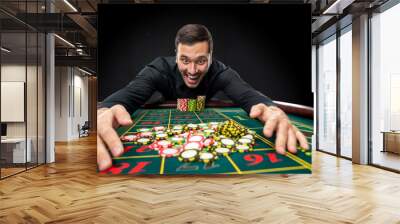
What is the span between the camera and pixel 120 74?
16.1 ft

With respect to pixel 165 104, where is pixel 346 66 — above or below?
above

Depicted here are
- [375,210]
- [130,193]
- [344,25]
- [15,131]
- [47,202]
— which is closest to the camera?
[375,210]

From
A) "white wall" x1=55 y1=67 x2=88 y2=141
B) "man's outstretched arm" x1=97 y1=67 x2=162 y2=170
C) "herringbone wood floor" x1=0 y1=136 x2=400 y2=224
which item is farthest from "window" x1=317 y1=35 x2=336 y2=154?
"white wall" x1=55 y1=67 x2=88 y2=141

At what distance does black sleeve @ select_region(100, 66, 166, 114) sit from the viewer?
4.87 m

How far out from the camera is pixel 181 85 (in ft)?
16.4

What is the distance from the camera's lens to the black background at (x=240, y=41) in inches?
193

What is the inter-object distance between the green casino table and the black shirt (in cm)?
19

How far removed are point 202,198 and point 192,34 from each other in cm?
218

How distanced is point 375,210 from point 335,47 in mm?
5618

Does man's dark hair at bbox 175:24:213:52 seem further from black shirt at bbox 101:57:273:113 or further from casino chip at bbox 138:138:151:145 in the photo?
casino chip at bbox 138:138:151:145

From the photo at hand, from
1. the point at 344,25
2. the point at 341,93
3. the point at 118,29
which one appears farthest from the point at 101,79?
the point at 341,93

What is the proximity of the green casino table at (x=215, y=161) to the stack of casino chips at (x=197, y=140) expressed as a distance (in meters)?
0.05

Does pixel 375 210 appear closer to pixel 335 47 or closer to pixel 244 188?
pixel 244 188

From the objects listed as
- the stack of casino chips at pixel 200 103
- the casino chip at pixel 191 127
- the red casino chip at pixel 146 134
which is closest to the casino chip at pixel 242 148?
the casino chip at pixel 191 127
